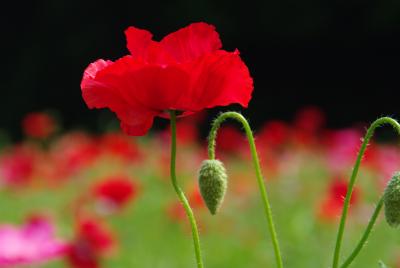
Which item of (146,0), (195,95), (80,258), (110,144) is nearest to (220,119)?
(195,95)

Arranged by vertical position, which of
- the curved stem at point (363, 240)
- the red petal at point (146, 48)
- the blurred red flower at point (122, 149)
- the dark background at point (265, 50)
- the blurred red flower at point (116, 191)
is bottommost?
the dark background at point (265, 50)

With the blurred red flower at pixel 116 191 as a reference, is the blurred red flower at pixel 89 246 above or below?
above

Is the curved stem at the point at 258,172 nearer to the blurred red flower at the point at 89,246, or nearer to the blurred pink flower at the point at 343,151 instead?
the blurred red flower at the point at 89,246

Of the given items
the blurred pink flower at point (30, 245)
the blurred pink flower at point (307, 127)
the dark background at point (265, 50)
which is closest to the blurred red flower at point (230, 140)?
the blurred pink flower at point (307, 127)

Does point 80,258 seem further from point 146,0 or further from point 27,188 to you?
point 146,0

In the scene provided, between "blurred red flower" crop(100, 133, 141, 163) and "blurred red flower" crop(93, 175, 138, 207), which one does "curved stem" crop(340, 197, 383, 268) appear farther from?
"blurred red flower" crop(100, 133, 141, 163)

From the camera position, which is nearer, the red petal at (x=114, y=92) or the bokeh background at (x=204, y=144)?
the red petal at (x=114, y=92)

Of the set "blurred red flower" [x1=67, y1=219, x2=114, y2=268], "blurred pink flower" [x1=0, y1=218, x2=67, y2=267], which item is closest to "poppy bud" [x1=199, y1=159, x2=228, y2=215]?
"blurred pink flower" [x1=0, y1=218, x2=67, y2=267]
